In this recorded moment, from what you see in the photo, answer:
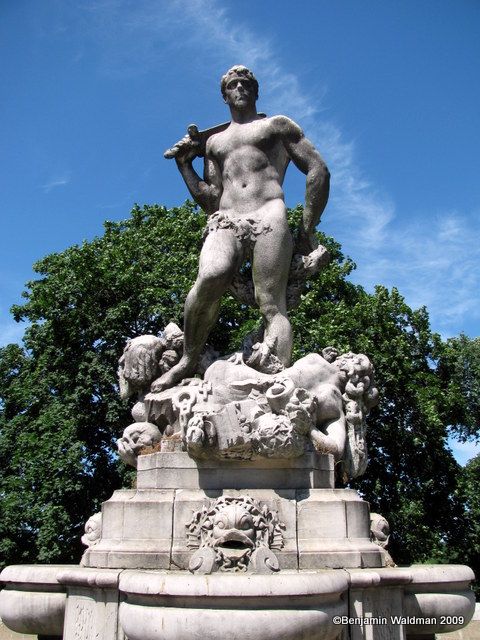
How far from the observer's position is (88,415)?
17.6m

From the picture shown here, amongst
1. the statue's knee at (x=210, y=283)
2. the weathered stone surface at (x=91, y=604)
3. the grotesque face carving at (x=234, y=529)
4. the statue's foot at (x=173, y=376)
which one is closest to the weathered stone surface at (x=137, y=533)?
the weathered stone surface at (x=91, y=604)

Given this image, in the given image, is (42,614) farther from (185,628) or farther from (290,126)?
(290,126)

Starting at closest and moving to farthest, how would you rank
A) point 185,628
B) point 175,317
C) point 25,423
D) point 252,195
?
1. point 185,628
2. point 252,195
3. point 175,317
4. point 25,423

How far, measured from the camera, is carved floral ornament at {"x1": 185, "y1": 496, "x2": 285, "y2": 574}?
4.57m

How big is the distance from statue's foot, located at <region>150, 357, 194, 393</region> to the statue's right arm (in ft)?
6.23

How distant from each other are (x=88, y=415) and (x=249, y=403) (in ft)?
42.8

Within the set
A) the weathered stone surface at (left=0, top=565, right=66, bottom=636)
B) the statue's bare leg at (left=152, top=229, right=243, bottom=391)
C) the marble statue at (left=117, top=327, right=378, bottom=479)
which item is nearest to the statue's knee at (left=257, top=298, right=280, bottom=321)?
the statue's bare leg at (left=152, top=229, right=243, bottom=391)

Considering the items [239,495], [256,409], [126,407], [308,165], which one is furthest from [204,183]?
[126,407]

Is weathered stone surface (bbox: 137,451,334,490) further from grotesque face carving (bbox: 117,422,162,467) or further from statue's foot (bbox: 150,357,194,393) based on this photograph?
statue's foot (bbox: 150,357,194,393)

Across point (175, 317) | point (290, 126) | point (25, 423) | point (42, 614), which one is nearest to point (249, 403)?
point (42, 614)

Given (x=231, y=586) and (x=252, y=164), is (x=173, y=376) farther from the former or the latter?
(x=231, y=586)

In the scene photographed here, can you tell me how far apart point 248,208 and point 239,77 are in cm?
152

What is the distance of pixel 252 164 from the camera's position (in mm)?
6676

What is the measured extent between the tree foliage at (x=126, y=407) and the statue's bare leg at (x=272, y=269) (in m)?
9.87
